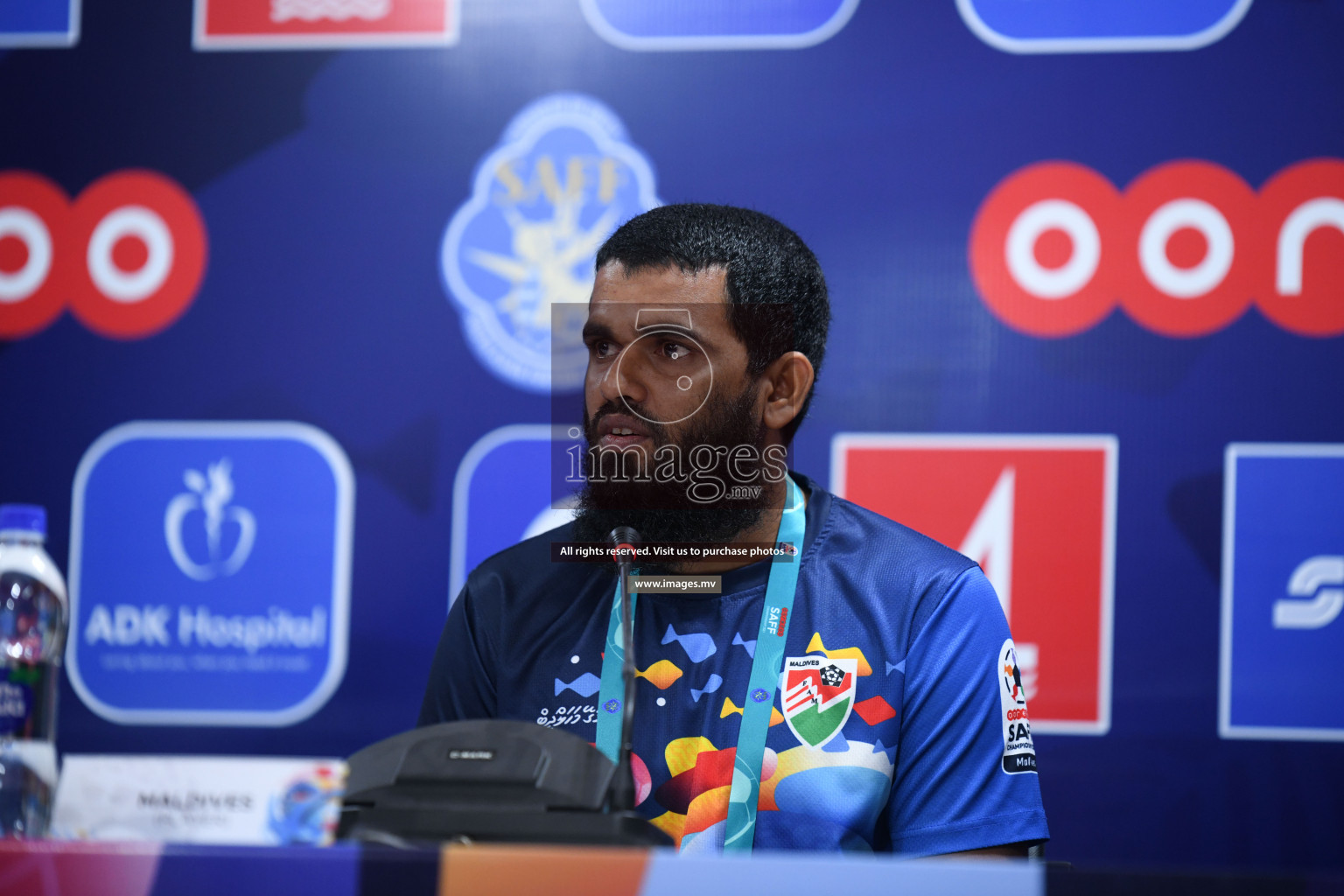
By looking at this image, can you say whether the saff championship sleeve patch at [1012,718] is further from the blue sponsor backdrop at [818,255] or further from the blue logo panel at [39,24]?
the blue logo panel at [39,24]

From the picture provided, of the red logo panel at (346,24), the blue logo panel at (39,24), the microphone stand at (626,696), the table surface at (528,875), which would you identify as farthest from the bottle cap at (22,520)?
the blue logo panel at (39,24)

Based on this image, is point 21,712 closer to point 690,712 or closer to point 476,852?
point 476,852

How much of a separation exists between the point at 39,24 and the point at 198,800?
78.5 inches

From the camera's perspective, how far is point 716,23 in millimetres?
2074

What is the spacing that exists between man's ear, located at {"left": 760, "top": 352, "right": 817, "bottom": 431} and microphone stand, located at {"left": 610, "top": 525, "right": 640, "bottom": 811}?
442 mm

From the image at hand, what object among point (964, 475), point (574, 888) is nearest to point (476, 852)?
point (574, 888)

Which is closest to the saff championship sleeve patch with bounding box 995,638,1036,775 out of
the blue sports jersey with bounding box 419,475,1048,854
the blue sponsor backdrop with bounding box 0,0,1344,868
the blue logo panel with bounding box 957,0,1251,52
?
the blue sports jersey with bounding box 419,475,1048,854

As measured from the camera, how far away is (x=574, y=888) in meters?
0.63

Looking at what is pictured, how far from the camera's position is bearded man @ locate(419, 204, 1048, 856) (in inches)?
48.5

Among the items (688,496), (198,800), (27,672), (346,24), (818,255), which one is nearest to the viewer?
(198,800)

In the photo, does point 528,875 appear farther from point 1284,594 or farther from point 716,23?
point 716,23

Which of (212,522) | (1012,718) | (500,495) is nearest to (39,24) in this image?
(212,522)

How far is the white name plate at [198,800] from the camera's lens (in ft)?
2.37

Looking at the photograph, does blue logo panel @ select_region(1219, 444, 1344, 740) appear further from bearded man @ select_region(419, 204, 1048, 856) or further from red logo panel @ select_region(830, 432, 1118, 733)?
bearded man @ select_region(419, 204, 1048, 856)
